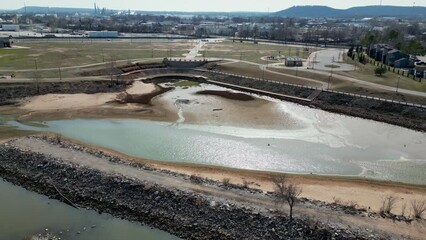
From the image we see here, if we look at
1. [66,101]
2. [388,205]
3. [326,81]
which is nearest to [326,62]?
[326,81]

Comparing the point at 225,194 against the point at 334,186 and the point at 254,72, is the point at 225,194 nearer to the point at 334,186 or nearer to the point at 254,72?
the point at 334,186

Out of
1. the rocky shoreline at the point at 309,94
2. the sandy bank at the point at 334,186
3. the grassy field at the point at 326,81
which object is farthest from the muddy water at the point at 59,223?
the grassy field at the point at 326,81

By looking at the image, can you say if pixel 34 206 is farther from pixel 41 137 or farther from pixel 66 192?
pixel 41 137

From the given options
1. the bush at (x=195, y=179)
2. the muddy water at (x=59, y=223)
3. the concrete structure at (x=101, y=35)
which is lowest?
the muddy water at (x=59, y=223)

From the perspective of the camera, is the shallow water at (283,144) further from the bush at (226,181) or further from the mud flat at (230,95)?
the mud flat at (230,95)

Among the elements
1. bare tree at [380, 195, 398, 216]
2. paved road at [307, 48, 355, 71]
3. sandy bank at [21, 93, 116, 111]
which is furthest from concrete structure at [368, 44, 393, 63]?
bare tree at [380, 195, 398, 216]

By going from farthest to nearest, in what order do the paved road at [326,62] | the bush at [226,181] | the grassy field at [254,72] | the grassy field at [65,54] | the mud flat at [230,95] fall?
the grassy field at [65,54], the paved road at [326,62], the grassy field at [254,72], the mud flat at [230,95], the bush at [226,181]
